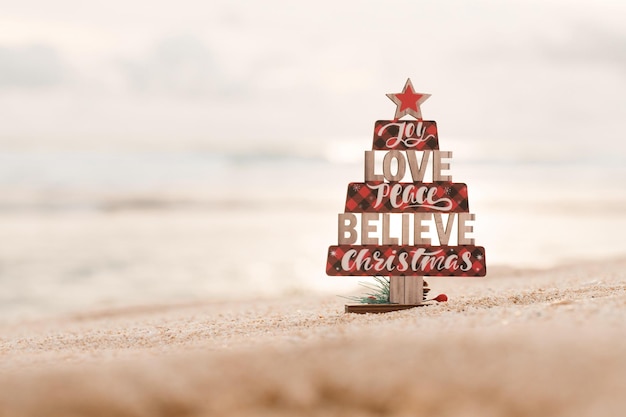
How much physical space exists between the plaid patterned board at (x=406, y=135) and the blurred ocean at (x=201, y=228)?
6.04m

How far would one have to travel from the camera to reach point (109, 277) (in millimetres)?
15844

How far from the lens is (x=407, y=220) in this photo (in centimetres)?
847

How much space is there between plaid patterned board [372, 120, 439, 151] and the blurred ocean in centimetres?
604

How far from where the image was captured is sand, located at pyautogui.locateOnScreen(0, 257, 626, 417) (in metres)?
4.86

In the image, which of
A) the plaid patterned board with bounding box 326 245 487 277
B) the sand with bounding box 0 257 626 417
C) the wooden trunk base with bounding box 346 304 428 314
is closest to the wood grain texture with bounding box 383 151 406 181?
the plaid patterned board with bounding box 326 245 487 277

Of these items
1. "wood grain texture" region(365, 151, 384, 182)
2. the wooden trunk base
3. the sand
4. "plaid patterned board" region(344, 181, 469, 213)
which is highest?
"wood grain texture" region(365, 151, 384, 182)

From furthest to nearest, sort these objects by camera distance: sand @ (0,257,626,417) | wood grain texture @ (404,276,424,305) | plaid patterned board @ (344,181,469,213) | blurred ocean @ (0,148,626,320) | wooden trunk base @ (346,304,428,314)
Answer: blurred ocean @ (0,148,626,320) → wood grain texture @ (404,276,424,305) → plaid patterned board @ (344,181,469,213) → wooden trunk base @ (346,304,428,314) → sand @ (0,257,626,417)

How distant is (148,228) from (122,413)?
61.0 ft

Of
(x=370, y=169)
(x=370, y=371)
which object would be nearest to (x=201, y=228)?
(x=370, y=169)

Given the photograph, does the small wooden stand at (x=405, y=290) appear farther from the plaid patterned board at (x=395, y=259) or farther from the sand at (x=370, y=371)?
the sand at (x=370, y=371)

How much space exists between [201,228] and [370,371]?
18.9m

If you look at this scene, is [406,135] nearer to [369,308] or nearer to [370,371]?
[369,308]

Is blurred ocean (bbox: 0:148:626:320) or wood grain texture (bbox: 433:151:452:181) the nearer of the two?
wood grain texture (bbox: 433:151:452:181)

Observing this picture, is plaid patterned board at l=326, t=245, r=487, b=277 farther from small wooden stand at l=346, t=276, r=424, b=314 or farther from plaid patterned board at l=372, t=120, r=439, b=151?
plaid patterned board at l=372, t=120, r=439, b=151
